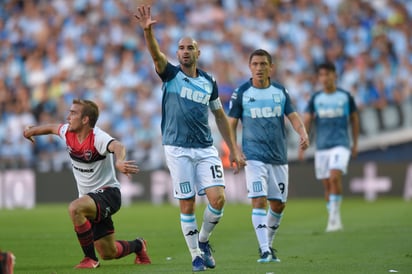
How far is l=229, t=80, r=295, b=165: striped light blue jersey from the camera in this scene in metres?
12.7

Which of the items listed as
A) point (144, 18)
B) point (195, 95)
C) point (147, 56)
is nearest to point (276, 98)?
point (195, 95)

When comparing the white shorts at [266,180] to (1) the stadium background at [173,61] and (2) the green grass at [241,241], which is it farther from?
(1) the stadium background at [173,61]

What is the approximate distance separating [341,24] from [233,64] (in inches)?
130

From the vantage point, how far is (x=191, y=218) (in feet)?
36.2

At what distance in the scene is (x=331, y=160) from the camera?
17.5m

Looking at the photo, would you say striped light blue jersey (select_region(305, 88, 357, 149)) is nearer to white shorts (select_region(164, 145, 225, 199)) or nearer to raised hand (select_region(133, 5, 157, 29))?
white shorts (select_region(164, 145, 225, 199))

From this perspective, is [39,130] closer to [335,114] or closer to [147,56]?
[335,114]

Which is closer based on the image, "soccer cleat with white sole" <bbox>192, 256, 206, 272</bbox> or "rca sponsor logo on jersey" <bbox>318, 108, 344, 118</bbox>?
"soccer cleat with white sole" <bbox>192, 256, 206, 272</bbox>

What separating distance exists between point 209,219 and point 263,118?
1831 mm

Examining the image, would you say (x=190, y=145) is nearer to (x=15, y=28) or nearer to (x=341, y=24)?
(x=341, y=24)

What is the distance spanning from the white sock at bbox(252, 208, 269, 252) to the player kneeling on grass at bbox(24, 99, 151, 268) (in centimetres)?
159

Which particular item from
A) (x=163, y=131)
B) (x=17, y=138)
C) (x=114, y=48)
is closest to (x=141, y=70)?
(x=114, y=48)

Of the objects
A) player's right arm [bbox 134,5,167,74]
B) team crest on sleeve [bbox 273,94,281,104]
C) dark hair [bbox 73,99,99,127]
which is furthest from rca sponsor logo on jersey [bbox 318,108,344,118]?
player's right arm [bbox 134,5,167,74]

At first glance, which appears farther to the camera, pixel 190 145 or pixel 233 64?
pixel 233 64
